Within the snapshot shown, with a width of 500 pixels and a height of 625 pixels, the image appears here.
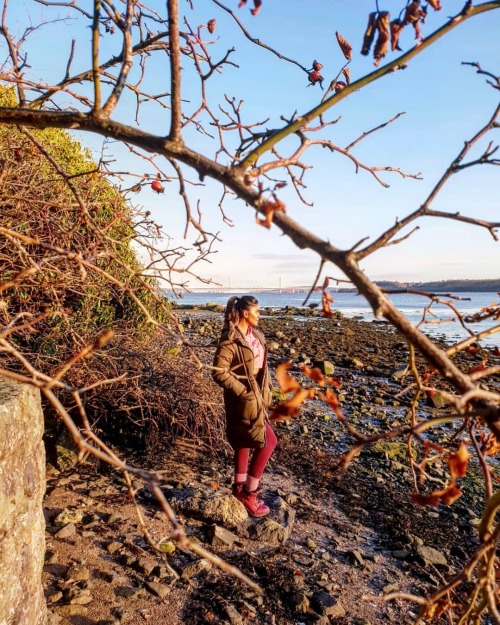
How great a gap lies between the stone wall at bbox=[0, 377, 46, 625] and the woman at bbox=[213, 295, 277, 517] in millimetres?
2411

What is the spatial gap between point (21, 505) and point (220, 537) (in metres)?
2.33

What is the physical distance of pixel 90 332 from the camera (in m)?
5.80

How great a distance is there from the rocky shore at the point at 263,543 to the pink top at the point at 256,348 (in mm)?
1329

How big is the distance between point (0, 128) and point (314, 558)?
190 inches

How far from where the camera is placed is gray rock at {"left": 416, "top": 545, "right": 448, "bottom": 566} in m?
4.72

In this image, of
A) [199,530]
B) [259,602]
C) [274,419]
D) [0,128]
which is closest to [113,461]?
[274,419]

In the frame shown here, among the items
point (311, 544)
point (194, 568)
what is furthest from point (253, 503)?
point (194, 568)

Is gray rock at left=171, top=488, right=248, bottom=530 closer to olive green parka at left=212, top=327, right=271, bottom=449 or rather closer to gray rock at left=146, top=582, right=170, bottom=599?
olive green parka at left=212, top=327, right=271, bottom=449

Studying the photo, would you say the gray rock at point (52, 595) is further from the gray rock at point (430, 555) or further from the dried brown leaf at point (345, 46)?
the dried brown leaf at point (345, 46)

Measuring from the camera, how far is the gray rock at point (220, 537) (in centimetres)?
451

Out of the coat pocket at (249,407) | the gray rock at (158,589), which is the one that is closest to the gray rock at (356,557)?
the coat pocket at (249,407)

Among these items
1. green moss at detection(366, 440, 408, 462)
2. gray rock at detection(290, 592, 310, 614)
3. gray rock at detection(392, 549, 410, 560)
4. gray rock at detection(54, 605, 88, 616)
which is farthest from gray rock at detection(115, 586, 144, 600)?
green moss at detection(366, 440, 408, 462)

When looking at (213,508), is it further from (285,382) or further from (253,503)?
(285,382)

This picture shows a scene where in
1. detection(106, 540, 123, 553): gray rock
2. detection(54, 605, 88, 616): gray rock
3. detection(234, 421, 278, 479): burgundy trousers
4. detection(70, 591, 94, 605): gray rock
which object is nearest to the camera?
detection(54, 605, 88, 616): gray rock
